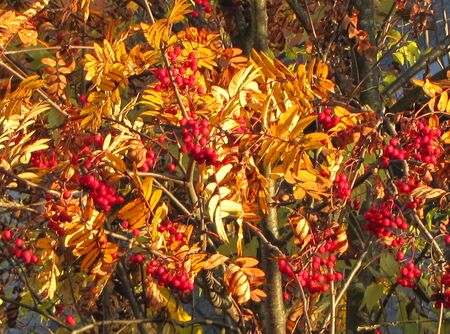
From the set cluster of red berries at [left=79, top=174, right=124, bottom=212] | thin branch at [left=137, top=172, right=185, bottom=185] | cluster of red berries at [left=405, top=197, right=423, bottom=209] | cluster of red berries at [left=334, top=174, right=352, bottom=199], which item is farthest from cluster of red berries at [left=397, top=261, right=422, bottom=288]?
cluster of red berries at [left=79, top=174, right=124, bottom=212]

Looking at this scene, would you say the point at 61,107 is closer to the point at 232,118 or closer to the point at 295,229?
the point at 232,118

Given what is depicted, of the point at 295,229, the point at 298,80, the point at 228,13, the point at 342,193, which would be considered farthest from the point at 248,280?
the point at 228,13

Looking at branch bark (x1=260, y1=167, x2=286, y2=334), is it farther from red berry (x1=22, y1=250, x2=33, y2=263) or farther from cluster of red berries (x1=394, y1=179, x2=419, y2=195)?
red berry (x1=22, y1=250, x2=33, y2=263)

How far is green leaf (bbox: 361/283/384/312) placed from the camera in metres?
3.53

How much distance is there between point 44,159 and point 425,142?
1250 millimetres

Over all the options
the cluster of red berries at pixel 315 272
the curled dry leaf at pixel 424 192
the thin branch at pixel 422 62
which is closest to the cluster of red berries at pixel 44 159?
the cluster of red berries at pixel 315 272

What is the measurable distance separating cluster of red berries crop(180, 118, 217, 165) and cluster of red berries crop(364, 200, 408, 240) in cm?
69

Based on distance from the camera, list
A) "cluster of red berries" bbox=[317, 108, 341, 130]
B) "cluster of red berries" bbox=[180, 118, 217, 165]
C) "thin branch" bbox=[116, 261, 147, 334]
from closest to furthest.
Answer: "cluster of red berries" bbox=[180, 118, 217, 165], "cluster of red berries" bbox=[317, 108, 341, 130], "thin branch" bbox=[116, 261, 147, 334]

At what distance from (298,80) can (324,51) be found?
4.43ft

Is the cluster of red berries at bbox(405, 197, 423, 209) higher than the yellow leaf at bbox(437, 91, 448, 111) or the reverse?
the reverse

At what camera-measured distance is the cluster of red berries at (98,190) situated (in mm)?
2621

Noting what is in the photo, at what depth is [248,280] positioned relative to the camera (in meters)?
2.79

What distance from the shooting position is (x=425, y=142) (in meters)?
→ 2.74

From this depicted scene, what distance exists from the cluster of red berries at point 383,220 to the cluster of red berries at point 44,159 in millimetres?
1042
